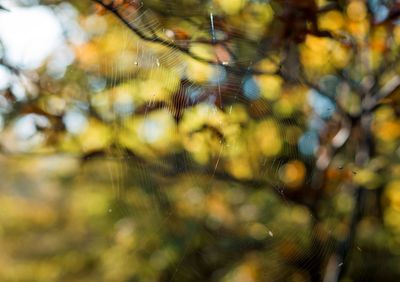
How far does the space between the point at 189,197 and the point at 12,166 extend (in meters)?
0.52

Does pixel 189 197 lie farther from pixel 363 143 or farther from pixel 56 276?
pixel 363 143

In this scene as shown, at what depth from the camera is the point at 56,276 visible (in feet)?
5.33

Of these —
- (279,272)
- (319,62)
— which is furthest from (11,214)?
(319,62)

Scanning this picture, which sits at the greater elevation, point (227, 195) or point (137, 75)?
point (137, 75)

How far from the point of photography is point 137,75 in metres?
1.63

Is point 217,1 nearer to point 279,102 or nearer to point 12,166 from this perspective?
point 279,102

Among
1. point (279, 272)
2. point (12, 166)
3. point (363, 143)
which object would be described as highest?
point (363, 143)

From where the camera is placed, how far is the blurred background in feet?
5.34

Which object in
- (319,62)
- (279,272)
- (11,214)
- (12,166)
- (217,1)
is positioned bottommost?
(279,272)

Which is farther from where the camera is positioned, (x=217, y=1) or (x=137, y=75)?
(x=217, y=1)

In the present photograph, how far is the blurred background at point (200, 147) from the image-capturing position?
1627 mm

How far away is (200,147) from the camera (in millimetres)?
1677

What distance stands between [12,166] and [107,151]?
28cm

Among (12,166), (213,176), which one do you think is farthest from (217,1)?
(12,166)
